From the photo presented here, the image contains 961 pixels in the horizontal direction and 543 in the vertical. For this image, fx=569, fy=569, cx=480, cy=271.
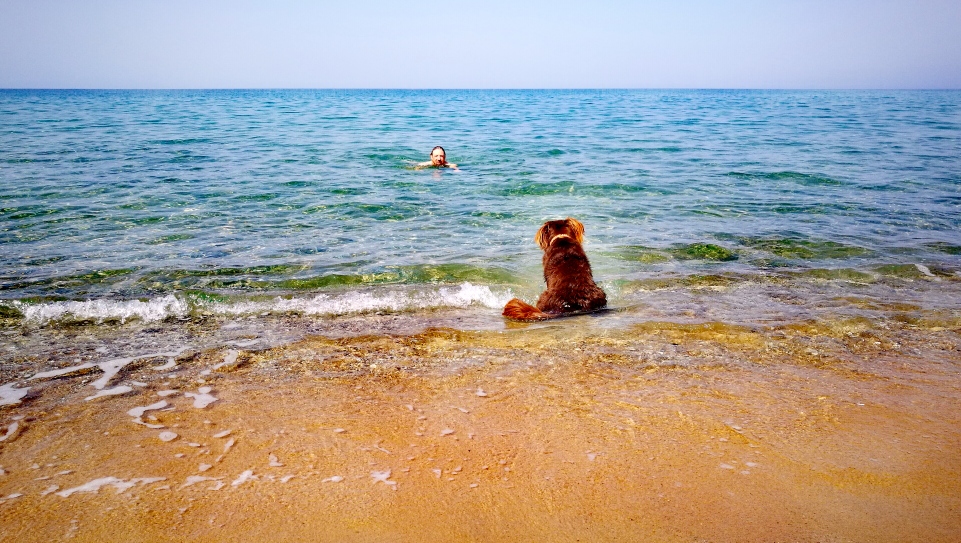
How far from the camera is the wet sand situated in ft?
8.57

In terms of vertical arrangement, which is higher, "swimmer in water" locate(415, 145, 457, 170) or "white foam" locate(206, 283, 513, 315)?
"swimmer in water" locate(415, 145, 457, 170)

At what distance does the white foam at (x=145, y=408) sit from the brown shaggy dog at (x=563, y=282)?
3.15 metres

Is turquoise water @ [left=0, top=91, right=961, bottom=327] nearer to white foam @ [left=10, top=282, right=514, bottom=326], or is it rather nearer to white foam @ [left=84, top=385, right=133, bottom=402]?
white foam @ [left=10, top=282, right=514, bottom=326]

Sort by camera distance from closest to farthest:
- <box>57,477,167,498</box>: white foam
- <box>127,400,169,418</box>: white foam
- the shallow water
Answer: the shallow water → <box>57,477,167,498</box>: white foam → <box>127,400,169,418</box>: white foam

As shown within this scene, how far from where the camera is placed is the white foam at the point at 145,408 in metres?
3.67

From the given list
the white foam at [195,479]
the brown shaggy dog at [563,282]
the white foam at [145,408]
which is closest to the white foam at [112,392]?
the white foam at [145,408]

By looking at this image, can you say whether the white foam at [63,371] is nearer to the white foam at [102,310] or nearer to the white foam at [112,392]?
the white foam at [112,392]

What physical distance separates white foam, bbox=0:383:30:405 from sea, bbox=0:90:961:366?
0.50 meters

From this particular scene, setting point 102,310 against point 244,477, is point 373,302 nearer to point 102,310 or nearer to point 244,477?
point 102,310

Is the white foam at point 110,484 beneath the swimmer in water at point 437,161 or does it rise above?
beneath

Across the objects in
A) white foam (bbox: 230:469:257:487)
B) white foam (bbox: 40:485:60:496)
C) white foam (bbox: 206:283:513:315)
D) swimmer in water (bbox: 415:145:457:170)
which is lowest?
white foam (bbox: 206:283:513:315)

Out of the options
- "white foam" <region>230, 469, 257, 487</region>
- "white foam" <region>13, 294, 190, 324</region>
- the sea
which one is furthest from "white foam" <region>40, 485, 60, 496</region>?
"white foam" <region>13, 294, 190, 324</region>

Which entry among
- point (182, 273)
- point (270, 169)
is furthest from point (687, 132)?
point (182, 273)

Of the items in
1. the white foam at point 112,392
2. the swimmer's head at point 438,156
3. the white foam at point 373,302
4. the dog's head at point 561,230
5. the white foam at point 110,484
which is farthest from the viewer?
the swimmer's head at point 438,156
